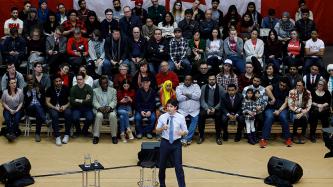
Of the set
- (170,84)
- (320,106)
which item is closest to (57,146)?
(170,84)

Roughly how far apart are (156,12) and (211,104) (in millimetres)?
3531

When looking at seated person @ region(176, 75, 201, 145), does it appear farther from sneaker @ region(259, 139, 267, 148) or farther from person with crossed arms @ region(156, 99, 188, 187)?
person with crossed arms @ region(156, 99, 188, 187)

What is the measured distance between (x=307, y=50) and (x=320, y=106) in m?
2.16

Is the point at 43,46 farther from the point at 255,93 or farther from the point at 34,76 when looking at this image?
the point at 255,93

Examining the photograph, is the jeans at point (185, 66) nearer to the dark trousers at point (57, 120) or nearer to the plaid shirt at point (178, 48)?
the plaid shirt at point (178, 48)

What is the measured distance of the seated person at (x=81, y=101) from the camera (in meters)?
14.2

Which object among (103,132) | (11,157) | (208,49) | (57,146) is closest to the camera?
(11,157)

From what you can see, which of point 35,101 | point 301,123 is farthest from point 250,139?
point 35,101

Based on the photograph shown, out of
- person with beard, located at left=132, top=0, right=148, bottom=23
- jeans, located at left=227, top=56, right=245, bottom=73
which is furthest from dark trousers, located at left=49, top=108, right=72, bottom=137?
jeans, located at left=227, top=56, right=245, bottom=73

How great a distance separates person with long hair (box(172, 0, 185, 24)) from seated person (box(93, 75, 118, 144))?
11.1 feet

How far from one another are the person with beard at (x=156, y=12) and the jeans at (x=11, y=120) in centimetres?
465

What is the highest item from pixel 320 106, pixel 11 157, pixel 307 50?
pixel 307 50

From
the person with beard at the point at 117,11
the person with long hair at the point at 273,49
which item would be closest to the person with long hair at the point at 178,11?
Result: the person with beard at the point at 117,11

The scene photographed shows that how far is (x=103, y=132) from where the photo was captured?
1487cm
